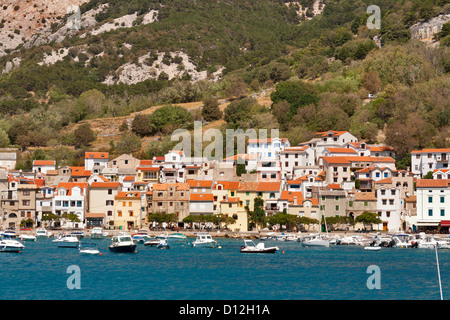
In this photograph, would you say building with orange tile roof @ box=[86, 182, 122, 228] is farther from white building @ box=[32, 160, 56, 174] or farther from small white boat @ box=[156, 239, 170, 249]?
A: white building @ box=[32, 160, 56, 174]

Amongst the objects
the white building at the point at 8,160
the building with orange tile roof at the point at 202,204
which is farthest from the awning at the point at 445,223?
the white building at the point at 8,160

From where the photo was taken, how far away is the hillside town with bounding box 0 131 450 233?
73.1 metres

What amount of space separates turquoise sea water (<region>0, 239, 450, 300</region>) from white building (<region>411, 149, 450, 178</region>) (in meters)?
22.9

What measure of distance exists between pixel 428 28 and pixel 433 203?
7623 centimetres

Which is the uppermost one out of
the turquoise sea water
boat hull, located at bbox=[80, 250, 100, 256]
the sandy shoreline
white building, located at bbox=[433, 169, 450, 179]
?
white building, located at bbox=[433, 169, 450, 179]

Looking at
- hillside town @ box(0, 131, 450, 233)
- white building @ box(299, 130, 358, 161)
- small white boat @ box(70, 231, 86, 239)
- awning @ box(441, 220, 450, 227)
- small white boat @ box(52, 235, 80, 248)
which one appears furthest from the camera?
white building @ box(299, 130, 358, 161)

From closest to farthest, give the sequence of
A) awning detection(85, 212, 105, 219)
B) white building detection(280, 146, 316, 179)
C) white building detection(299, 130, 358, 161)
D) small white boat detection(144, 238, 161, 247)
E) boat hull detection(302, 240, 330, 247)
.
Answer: boat hull detection(302, 240, 330, 247) → small white boat detection(144, 238, 161, 247) → awning detection(85, 212, 105, 219) → white building detection(280, 146, 316, 179) → white building detection(299, 130, 358, 161)

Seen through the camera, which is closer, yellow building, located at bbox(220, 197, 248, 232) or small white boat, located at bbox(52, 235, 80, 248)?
small white boat, located at bbox(52, 235, 80, 248)

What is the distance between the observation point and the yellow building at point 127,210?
249 ft

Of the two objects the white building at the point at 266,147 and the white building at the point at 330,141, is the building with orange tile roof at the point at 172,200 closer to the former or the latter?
the white building at the point at 266,147

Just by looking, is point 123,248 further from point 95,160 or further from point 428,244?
point 95,160

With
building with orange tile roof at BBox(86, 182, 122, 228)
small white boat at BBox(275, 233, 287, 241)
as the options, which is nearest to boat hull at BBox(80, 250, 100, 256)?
small white boat at BBox(275, 233, 287, 241)

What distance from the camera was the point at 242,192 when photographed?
75062 millimetres
